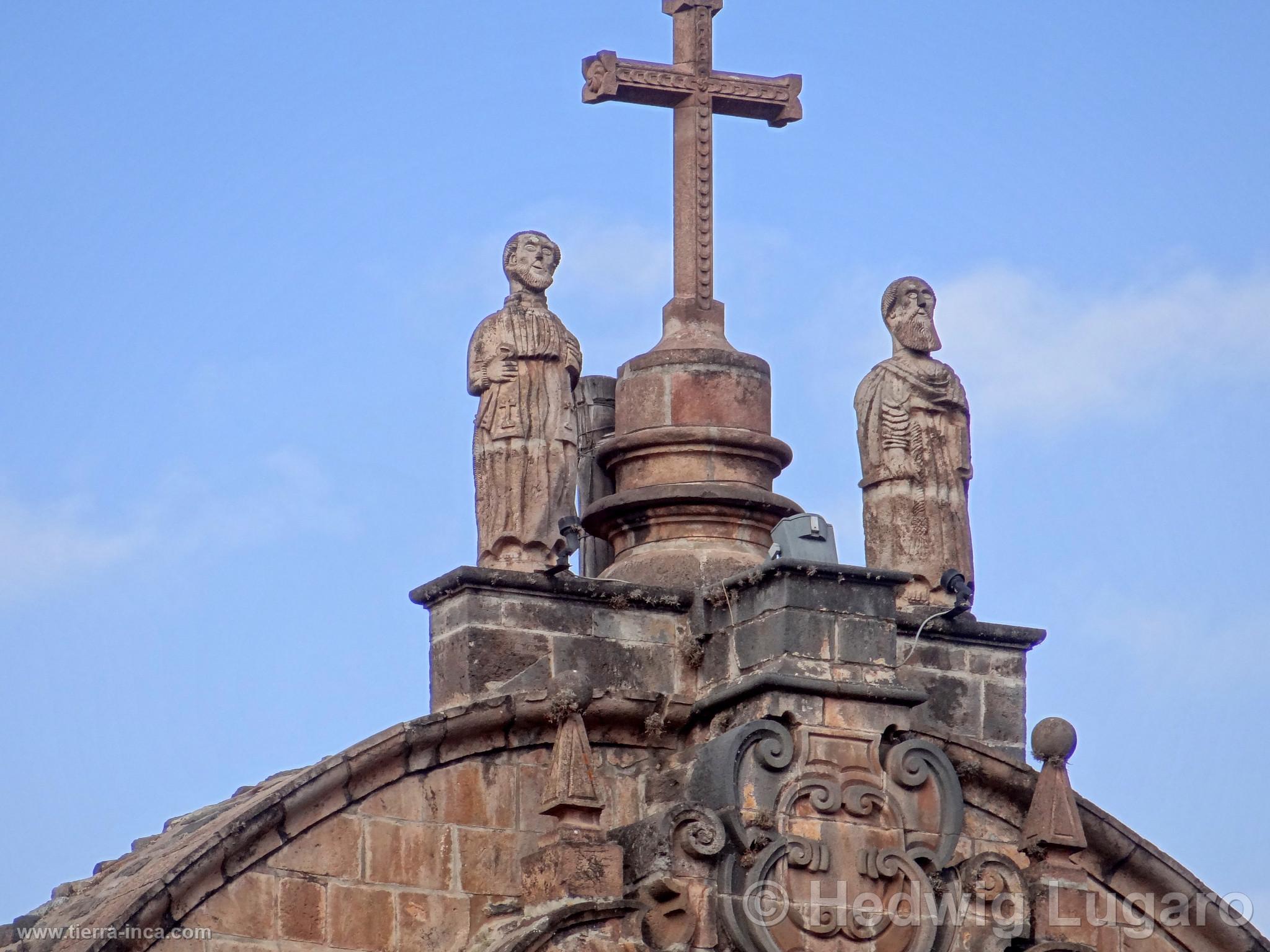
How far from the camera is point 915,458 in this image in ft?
59.8

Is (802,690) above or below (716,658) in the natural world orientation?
below

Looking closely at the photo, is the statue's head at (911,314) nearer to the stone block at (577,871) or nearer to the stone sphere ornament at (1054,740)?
the stone sphere ornament at (1054,740)

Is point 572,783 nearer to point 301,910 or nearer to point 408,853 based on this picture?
point 408,853

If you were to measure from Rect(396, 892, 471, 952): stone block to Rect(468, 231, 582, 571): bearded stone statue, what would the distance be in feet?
6.21

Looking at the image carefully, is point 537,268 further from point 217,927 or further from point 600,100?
point 217,927

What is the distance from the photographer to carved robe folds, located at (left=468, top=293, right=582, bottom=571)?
17266 mm

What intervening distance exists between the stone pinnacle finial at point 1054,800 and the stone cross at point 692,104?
3140 mm

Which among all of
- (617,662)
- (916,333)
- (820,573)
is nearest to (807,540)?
(820,573)

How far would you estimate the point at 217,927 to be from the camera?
Result: 15578mm

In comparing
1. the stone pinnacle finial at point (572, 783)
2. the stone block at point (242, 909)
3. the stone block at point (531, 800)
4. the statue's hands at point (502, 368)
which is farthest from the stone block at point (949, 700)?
the stone block at point (242, 909)

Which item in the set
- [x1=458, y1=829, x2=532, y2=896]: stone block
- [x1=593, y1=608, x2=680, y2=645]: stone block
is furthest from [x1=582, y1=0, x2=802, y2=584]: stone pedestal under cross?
[x1=458, y1=829, x2=532, y2=896]: stone block

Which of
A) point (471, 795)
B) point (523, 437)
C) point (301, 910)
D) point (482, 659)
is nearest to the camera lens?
point (301, 910)

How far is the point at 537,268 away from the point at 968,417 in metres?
2.67

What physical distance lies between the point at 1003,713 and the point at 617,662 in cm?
233
